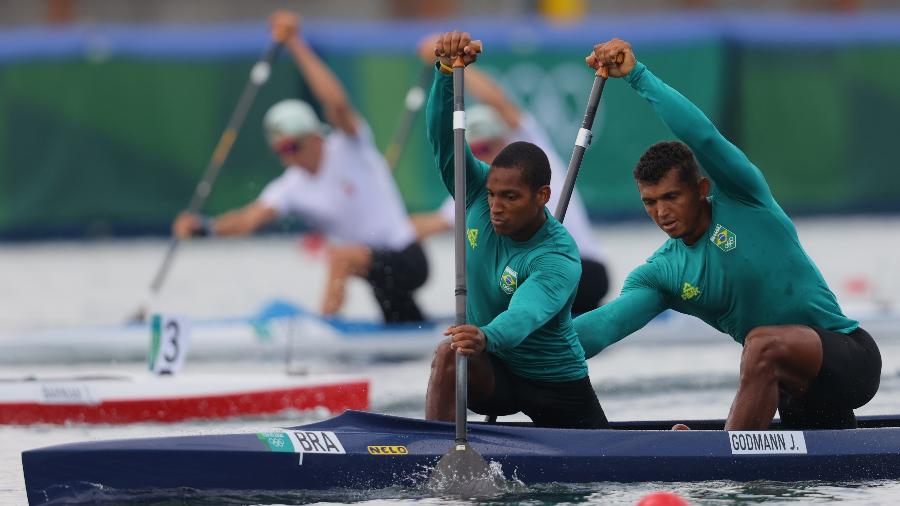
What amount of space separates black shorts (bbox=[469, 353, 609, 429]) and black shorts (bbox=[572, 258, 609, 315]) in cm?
379

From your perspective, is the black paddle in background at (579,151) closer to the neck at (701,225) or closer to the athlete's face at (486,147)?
the neck at (701,225)

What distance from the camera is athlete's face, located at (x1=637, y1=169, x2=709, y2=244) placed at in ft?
22.7

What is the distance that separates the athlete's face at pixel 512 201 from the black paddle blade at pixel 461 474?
0.88 meters

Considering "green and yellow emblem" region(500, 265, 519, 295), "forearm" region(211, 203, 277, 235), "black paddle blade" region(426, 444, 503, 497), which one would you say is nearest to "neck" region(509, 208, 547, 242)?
"green and yellow emblem" region(500, 265, 519, 295)

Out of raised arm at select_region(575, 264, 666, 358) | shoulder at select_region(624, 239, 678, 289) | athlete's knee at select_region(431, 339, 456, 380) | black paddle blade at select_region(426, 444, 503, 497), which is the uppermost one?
shoulder at select_region(624, 239, 678, 289)

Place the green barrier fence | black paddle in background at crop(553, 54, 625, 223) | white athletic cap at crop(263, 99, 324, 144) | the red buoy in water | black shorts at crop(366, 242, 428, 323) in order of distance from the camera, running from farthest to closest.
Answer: the green barrier fence
black shorts at crop(366, 242, 428, 323)
white athletic cap at crop(263, 99, 324, 144)
black paddle in background at crop(553, 54, 625, 223)
the red buoy in water

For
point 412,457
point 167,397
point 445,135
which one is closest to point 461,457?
point 412,457

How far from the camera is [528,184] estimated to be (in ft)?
22.4

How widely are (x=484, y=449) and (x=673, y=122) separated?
1477 millimetres

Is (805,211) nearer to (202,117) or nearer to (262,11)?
(202,117)

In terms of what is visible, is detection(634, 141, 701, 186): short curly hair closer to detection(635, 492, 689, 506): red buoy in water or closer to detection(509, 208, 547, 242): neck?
detection(509, 208, 547, 242): neck

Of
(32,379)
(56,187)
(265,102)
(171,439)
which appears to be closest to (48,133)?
(56,187)

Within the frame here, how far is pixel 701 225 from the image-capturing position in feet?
23.1

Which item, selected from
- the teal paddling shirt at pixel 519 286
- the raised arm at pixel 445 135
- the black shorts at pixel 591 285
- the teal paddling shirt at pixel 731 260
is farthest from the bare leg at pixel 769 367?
the black shorts at pixel 591 285
